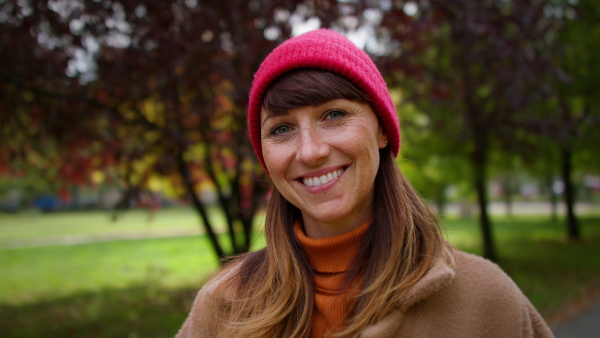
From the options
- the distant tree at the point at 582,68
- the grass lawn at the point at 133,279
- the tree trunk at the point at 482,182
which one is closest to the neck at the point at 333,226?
the grass lawn at the point at 133,279

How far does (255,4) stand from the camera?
4.51m

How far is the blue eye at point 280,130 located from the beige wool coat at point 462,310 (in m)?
0.68

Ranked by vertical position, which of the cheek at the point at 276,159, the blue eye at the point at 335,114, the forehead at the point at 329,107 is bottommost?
the cheek at the point at 276,159

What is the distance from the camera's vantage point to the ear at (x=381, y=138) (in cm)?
187

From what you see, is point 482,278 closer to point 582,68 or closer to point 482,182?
point 482,182

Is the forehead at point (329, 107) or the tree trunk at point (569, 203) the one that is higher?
the forehead at point (329, 107)

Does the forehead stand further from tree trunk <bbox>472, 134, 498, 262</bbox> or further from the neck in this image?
tree trunk <bbox>472, 134, 498, 262</bbox>

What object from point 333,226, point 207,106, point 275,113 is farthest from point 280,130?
point 207,106

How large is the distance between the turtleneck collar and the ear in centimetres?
29

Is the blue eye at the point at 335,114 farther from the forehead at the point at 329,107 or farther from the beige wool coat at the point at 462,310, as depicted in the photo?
the beige wool coat at the point at 462,310

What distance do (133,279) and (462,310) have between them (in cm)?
1059

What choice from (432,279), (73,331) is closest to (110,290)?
(73,331)

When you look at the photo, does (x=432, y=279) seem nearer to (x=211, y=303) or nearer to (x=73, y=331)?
(x=211, y=303)

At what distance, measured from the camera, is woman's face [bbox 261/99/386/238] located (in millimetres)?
1721
